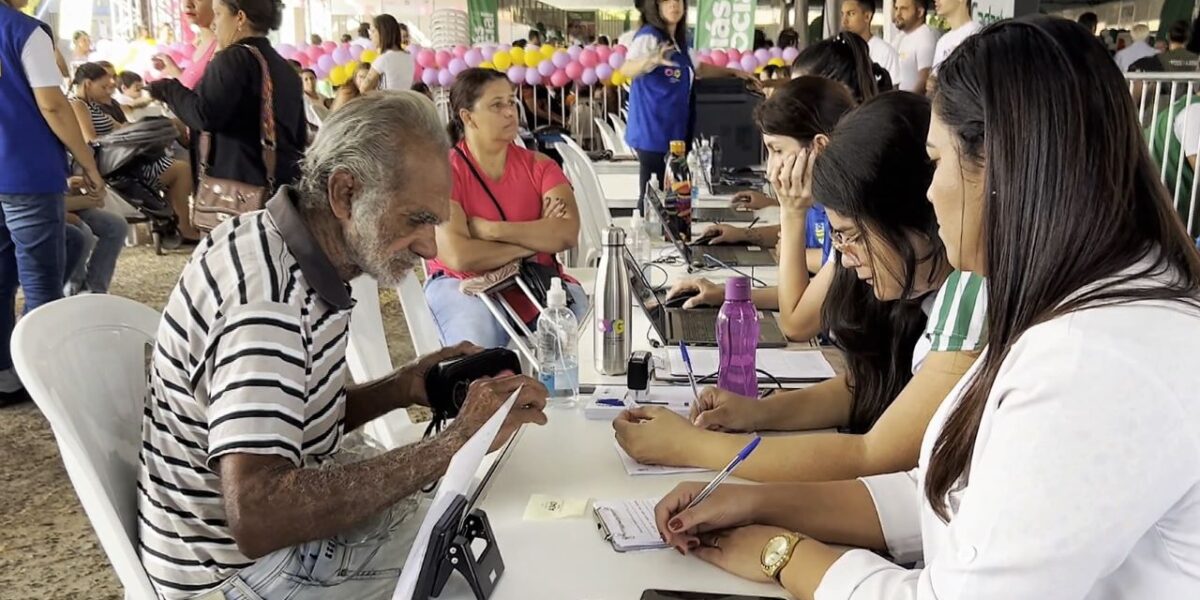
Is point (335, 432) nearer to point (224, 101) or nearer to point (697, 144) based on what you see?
point (224, 101)

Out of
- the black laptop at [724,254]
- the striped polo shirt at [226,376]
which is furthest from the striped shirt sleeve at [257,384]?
the black laptop at [724,254]

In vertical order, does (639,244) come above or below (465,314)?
above

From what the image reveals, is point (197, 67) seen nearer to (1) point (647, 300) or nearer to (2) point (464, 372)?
(1) point (647, 300)

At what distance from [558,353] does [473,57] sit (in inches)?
228

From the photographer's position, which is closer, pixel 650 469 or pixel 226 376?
pixel 226 376

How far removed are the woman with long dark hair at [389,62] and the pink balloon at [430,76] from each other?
65cm

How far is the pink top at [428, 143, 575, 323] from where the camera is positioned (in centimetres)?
294

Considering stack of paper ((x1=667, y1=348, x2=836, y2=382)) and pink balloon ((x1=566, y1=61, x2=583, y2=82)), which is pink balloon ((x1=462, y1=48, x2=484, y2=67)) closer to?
pink balloon ((x1=566, y1=61, x2=583, y2=82))

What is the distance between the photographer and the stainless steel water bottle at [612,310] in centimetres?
185

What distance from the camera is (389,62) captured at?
5.97 meters

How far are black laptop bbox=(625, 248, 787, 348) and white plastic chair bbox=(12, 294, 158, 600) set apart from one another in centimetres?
93

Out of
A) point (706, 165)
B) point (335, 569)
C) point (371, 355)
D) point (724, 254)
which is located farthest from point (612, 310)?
point (706, 165)

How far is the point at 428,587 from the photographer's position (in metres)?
0.97

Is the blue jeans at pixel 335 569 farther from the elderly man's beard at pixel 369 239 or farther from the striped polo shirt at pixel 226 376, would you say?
the elderly man's beard at pixel 369 239
